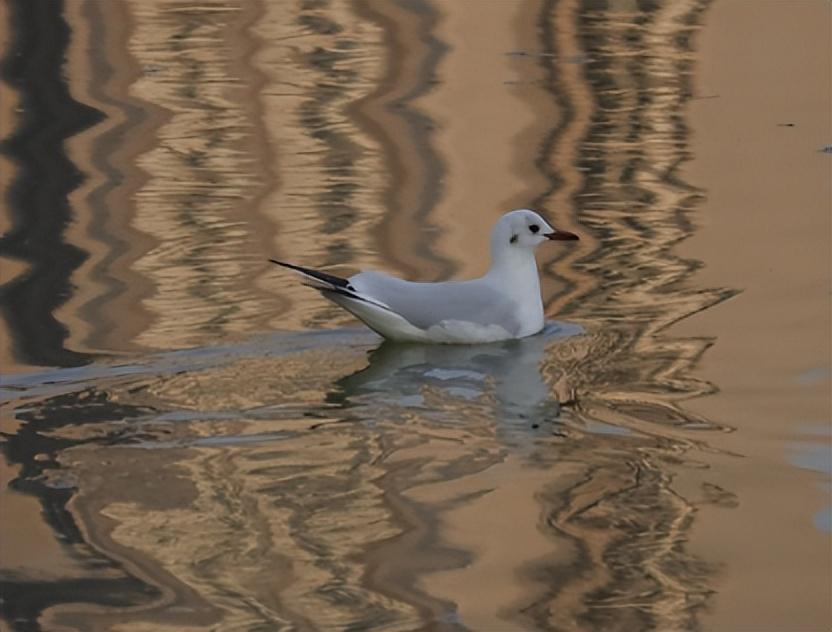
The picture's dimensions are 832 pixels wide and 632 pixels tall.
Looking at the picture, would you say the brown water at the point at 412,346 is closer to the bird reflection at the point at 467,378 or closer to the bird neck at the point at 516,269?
the bird reflection at the point at 467,378

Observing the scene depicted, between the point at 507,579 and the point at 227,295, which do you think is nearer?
the point at 507,579

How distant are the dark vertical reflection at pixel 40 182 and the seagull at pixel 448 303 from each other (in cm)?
114

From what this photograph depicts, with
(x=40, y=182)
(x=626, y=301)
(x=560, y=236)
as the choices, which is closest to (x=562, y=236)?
(x=560, y=236)

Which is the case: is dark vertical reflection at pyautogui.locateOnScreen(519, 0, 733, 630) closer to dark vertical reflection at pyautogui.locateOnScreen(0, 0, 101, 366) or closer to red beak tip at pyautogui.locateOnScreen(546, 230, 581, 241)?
red beak tip at pyautogui.locateOnScreen(546, 230, 581, 241)

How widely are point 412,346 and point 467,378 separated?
25.9 inches

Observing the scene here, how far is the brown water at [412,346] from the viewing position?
5.97m

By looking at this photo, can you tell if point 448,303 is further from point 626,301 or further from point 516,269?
point 626,301

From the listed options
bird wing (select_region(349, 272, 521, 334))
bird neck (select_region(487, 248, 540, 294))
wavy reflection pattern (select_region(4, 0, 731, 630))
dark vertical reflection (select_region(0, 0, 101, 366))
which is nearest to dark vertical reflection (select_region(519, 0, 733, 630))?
wavy reflection pattern (select_region(4, 0, 731, 630))

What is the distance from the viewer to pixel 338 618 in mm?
5609

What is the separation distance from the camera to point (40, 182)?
12312 millimetres

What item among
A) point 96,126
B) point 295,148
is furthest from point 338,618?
point 96,126

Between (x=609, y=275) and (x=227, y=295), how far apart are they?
1.80 meters

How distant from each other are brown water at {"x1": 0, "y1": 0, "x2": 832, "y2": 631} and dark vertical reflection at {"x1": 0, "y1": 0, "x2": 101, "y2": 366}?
0.04 meters

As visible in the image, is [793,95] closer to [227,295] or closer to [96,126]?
[96,126]
